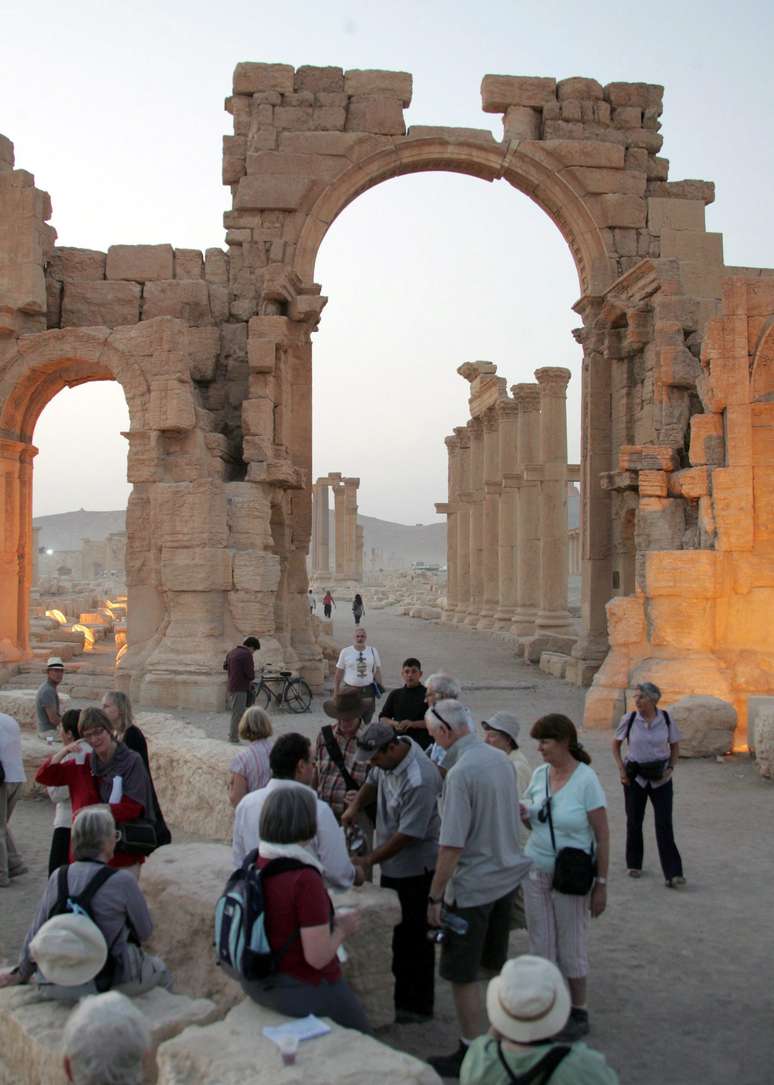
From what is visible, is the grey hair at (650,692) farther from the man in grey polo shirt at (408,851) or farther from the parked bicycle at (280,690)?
the parked bicycle at (280,690)

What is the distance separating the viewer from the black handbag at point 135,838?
4.88 meters

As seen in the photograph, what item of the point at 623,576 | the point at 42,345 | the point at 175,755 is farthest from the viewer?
the point at 623,576

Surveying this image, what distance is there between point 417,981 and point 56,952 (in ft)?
5.89

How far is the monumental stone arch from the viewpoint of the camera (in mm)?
11586

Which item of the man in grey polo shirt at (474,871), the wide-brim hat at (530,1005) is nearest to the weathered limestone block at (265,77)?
the man in grey polo shirt at (474,871)

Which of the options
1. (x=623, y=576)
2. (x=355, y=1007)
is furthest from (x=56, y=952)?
(x=623, y=576)

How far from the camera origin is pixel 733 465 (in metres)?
11.5

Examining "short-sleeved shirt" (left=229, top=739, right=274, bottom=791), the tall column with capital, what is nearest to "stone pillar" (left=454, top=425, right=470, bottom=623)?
the tall column with capital

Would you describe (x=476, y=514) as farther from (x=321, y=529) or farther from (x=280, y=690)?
(x=321, y=529)

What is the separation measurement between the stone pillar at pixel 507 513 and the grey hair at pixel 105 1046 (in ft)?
82.7

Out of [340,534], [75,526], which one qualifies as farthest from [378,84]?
[75,526]

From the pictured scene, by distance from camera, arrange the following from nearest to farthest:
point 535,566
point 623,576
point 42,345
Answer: point 42,345 < point 623,576 < point 535,566

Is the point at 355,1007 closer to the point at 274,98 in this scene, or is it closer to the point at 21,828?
the point at 21,828

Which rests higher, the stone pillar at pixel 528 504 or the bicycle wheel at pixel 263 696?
the stone pillar at pixel 528 504
